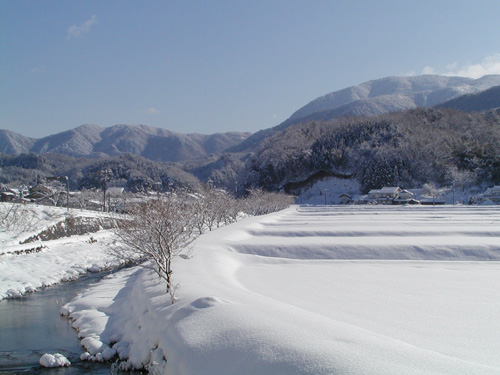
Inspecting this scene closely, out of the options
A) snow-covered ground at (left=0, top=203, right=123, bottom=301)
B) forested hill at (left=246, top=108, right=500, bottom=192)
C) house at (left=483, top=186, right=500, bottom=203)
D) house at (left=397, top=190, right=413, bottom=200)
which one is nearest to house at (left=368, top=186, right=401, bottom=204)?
house at (left=397, top=190, right=413, bottom=200)

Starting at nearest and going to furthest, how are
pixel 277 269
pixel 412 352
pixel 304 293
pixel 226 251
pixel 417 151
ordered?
1. pixel 412 352
2. pixel 304 293
3. pixel 277 269
4. pixel 226 251
5. pixel 417 151

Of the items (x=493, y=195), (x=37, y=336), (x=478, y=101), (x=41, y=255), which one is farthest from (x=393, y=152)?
(x=478, y=101)

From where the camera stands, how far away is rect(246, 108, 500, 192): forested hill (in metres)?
76.8

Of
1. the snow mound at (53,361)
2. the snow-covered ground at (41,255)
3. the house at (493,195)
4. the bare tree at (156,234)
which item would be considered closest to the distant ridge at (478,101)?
the house at (493,195)

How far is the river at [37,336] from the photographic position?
789 centimetres

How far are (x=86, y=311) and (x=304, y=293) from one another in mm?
6249

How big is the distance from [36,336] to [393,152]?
78.8 meters

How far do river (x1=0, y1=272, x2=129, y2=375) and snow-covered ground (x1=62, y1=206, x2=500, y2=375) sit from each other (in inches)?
15.0

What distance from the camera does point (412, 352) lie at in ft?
14.3

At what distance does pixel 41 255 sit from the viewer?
797 inches

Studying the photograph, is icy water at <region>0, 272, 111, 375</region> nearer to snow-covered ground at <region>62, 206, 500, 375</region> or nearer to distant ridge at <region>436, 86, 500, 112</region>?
snow-covered ground at <region>62, 206, 500, 375</region>

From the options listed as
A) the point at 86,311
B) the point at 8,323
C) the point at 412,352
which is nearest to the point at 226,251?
the point at 86,311

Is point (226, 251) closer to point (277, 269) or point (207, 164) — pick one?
point (277, 269)

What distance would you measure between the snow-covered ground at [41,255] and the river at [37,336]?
1.70 metres
